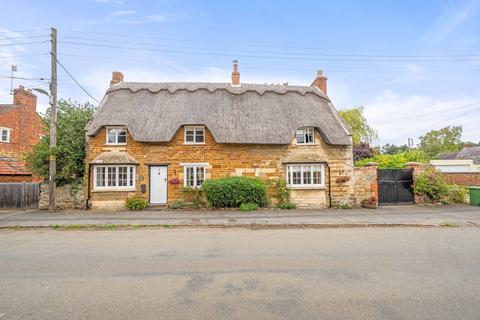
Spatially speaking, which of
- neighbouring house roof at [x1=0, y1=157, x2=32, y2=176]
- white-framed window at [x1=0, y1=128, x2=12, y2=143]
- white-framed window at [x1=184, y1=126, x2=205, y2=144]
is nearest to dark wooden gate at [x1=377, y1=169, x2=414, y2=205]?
white-framed window at [x1=184, y1=126, x2=205, y2=144]

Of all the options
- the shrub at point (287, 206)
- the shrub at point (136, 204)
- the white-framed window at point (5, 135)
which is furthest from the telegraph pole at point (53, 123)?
the white-framed window at point (5, 135)

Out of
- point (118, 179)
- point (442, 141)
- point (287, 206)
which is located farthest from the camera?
point (442, 141)

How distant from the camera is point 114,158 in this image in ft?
46.5

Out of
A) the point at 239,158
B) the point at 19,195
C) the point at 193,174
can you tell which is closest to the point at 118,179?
the point at 193,174

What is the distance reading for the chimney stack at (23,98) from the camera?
24.6 meters

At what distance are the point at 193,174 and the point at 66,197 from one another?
7.36 meters

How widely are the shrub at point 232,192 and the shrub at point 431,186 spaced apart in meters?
9.35

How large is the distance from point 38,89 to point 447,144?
71.0 m

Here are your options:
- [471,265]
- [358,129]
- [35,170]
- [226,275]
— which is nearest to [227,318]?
[226,275]

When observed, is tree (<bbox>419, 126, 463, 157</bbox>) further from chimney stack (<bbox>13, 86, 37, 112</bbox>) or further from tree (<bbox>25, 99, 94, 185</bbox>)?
chimney stack (<bbox>13, 86, 37, 112</bbox>)

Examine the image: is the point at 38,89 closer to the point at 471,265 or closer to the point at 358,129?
the point at 471,265

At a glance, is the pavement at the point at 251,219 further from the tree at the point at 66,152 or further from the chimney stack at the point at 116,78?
the chimney stack at the point at 116,78

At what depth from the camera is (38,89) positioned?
12.9 m

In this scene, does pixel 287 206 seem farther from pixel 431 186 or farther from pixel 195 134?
pixel 431 186
